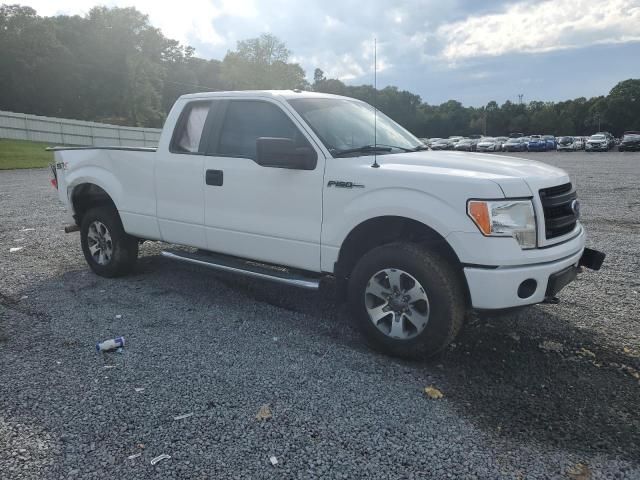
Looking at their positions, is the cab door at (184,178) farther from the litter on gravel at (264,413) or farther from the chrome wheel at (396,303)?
the litter on gravel at (264,413)

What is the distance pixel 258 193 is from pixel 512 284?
2.27 m

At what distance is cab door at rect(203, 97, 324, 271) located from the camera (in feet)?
14.7

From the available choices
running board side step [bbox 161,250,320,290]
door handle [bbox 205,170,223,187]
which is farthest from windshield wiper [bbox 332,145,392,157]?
door handle [bbox 205,170,223,187]

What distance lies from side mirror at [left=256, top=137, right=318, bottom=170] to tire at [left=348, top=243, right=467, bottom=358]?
3.02ft

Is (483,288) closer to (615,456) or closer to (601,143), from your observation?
(615,456)

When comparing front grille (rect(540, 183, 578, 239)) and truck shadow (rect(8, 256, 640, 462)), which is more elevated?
front grille (rect(540, 183, 578, 239))

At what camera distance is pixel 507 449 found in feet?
9.73

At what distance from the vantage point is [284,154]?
4.27 m

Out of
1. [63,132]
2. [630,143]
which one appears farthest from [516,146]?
[63,132]

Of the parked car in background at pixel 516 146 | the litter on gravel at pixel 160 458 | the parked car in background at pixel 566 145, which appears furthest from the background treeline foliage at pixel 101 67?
the litter on gravel at pixel 160 458

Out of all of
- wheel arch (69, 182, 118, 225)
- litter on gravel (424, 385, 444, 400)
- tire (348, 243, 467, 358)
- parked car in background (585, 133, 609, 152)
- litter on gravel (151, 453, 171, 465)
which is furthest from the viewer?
parked car in background (585, 133, 609, 152)

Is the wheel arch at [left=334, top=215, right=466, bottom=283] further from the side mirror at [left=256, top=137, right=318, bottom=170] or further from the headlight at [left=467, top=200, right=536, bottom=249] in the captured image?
the side mirror at [left=256, top=137, right=318, bottom=170]

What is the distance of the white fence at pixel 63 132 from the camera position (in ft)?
125

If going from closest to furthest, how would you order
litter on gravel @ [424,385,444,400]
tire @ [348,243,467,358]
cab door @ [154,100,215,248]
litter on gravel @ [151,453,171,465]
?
1. litter on gravel @ [151,453,171,465]
2. litter on gravel @ [424,385,444,400]
3. tire @ [348,243,467,358]
4. cab door @ [154,100,215,248]
